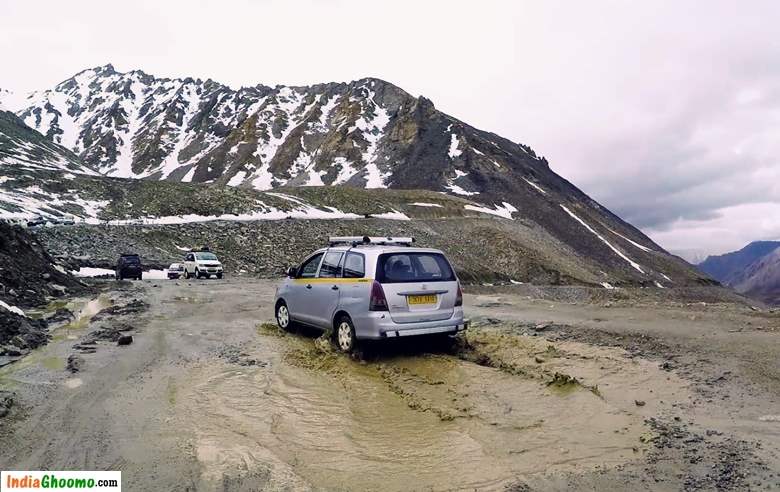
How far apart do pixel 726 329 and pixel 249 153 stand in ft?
419

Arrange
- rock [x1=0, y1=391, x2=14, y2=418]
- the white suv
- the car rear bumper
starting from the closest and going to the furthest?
1. rock [x1=0, y1=391, x2=14, y2=418]
2. the car rear bumper
3. the white suv

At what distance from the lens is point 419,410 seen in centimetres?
674

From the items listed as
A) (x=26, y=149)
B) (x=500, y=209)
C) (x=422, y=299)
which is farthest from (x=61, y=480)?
(x=26, y=149)

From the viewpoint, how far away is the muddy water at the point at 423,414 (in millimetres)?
4996

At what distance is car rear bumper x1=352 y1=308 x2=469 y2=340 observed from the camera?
8.52 meters

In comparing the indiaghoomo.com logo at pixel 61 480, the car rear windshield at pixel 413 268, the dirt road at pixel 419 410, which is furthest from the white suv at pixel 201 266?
the indiaghoomo.com logo at pixel 61 480

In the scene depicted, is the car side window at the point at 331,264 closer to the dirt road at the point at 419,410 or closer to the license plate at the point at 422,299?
the dirt road at the point at 419,410

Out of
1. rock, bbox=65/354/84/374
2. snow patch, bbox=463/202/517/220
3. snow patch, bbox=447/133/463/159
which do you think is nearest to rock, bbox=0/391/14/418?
rock, bbox=65/354/84/374

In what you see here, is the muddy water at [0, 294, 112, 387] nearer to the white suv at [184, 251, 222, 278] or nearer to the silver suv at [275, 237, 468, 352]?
the silver suv at [275, 237, 468, 352]

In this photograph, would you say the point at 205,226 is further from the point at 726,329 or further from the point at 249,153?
the point at 249,153

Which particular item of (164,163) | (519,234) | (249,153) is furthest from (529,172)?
(164,163)

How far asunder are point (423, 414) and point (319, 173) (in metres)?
106

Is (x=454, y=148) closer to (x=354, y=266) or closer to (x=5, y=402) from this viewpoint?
(x=354, y=266)

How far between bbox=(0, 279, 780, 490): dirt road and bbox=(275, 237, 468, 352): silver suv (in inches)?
23.2
